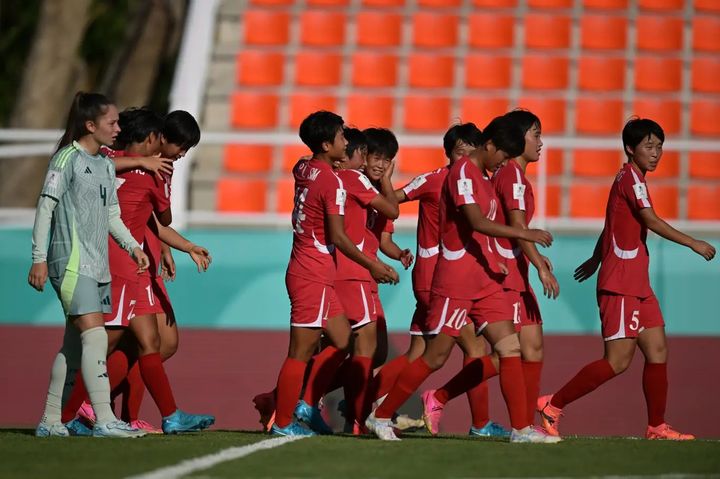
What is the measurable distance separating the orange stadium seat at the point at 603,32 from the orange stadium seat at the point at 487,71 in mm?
1123

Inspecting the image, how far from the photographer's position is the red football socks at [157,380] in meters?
8.77

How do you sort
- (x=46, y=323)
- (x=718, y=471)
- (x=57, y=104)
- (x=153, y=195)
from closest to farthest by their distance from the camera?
(x=718, y=471) < (x=153, y=195) < (x=46, y=323) < (x=57, y=104)

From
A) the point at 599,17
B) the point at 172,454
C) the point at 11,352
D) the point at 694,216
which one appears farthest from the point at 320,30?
the point at 172,454

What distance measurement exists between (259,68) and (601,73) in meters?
4.53

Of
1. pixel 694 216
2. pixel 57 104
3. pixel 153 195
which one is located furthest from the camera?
pixel 57 104

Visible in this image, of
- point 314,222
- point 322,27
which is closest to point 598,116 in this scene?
point 322,27

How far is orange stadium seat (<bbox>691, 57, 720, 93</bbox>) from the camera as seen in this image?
1958cm

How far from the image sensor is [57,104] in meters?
27.1

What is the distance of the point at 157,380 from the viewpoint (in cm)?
879

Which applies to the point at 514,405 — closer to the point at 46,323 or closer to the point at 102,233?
the point at 102,233

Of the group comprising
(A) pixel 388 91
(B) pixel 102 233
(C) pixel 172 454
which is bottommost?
(C) pixel 172 454

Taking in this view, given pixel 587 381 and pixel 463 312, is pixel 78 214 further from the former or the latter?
pixel 587 381

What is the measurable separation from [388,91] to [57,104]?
9.76 m

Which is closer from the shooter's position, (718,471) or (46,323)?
(718,471)
